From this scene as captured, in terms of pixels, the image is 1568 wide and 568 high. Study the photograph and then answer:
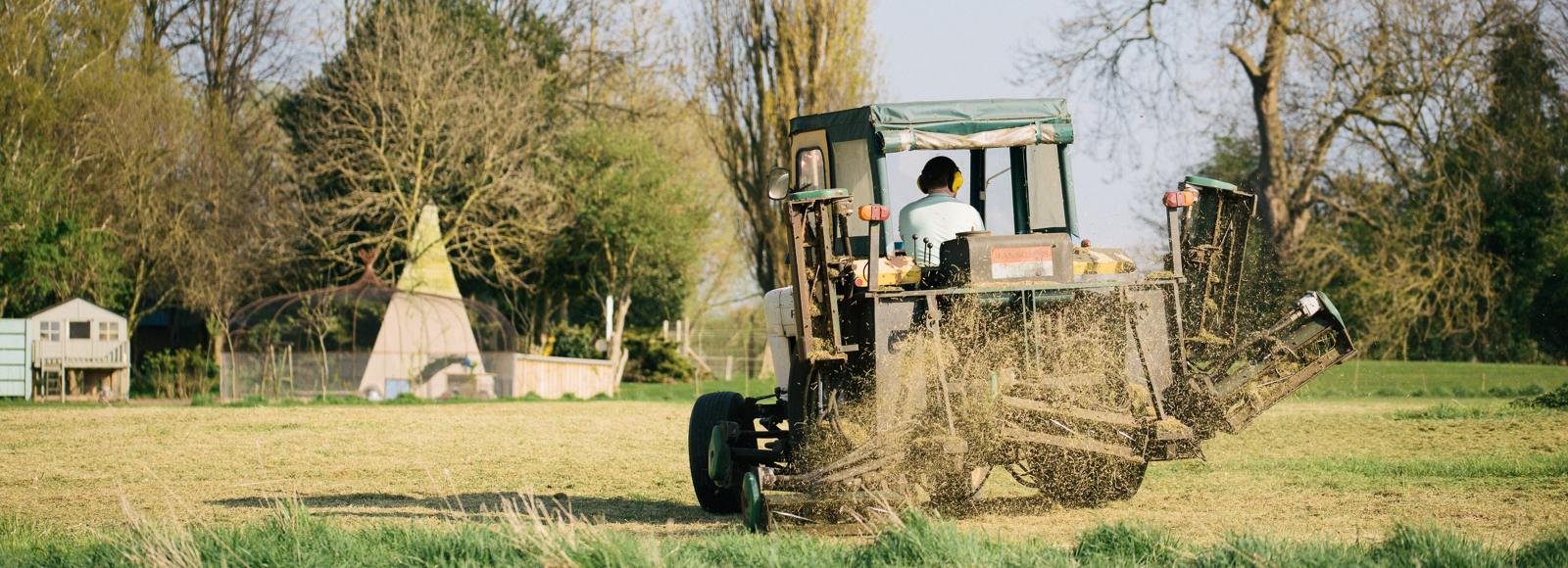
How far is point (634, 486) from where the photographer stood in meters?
11.5

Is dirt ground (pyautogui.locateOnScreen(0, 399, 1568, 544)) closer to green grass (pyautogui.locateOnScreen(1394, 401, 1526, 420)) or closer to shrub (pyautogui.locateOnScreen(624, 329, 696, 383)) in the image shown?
green grass (pyautogui.locateOnScreen(1394, 401, 1526, 420))

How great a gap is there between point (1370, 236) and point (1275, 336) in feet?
93.3

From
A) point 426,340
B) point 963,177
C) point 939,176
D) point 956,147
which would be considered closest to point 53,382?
point 426,340

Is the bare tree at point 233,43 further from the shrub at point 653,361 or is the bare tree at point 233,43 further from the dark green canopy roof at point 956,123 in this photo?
the dark green canopy roof at point 956,123

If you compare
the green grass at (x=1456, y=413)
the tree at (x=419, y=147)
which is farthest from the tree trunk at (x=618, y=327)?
the green grass at (x=1456, y=413)

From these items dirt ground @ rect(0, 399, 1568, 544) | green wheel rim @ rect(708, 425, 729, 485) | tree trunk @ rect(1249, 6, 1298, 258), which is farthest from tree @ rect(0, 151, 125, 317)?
tree trunk @ rect(1249, 6, 1298, 258)

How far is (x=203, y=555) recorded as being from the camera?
6.23 metres

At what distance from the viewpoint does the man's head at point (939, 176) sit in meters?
8.82

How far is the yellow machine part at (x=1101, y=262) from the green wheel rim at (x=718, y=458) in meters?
2.38

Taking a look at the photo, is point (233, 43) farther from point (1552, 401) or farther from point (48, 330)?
point (1552, 401)

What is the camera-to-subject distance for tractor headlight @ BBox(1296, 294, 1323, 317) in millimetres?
8445

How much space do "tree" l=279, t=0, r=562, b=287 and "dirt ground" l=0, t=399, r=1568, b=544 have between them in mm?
15143

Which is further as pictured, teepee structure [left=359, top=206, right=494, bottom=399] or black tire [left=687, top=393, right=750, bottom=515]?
teepee structure [left=359, top=206, right=494, bottom=399]

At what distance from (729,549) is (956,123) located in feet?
10.9
